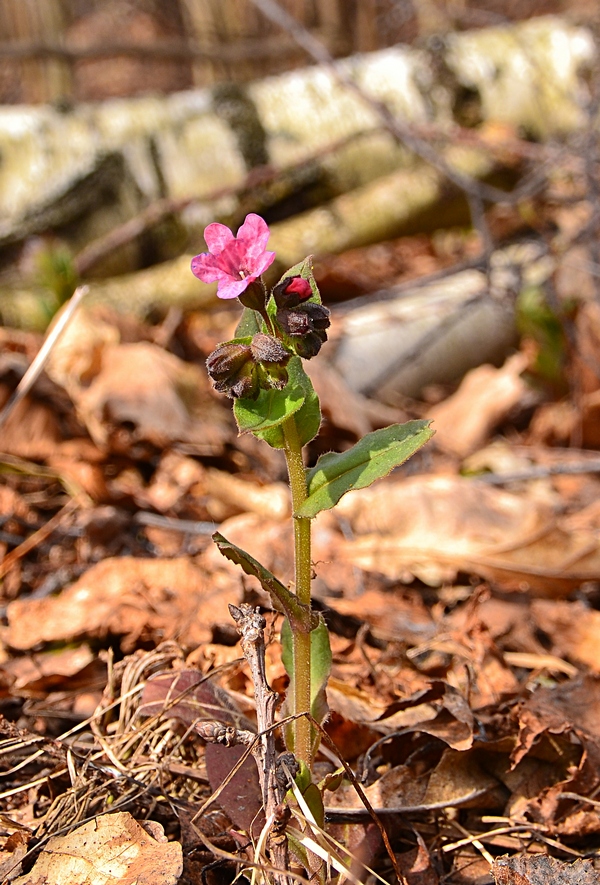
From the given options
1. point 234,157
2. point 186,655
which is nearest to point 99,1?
point 234,157

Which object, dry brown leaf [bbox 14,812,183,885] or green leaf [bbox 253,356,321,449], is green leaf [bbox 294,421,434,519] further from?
dry brown leaf [bbox 14,812,183,885]

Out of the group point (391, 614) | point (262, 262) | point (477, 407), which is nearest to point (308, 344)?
point (262, 262)

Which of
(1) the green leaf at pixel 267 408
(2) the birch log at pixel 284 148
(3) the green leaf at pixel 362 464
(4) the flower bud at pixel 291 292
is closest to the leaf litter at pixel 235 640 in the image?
(3) the green leaf at pixel 362 464

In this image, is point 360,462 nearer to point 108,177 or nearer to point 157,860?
point 157,860

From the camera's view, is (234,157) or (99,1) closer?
(234,157)

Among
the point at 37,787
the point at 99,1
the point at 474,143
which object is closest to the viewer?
the point at 37,787

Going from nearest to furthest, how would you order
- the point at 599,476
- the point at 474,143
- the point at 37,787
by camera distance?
the point at 37,787 < the point at 599,476 < the point at 474,143

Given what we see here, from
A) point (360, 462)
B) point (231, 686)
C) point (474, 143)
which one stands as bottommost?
point (231, 686)
